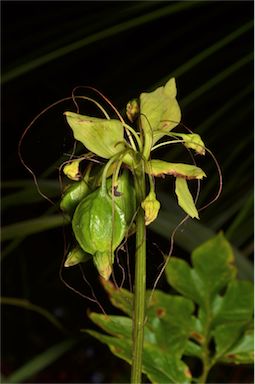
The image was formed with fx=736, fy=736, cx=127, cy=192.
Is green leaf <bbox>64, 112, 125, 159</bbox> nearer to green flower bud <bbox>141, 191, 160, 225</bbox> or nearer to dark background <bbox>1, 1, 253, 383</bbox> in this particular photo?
green flower bud <bbox>141, 191, 160, 225</bbox>

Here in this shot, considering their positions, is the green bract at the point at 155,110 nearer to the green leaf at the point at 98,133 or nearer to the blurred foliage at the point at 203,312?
the green leaf at the point at 98,133

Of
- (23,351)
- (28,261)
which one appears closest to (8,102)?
(28,261)

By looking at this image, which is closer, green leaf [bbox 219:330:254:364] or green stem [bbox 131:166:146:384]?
green stem [bbox 131:166:146:384]

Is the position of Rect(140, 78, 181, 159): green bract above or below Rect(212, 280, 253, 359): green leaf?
above

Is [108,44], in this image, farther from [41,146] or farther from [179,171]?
[179,171]

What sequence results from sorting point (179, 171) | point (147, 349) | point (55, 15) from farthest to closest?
1. point (55, 15)
2. point (147, 349)
3. point (179, 171)

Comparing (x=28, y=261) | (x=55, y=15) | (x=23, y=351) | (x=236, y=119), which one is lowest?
(x=23, y=351)

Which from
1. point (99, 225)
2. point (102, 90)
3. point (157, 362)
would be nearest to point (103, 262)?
point (99, 225)

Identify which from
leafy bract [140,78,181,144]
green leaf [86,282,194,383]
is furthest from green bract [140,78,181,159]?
green leaf [86,282,194,383]

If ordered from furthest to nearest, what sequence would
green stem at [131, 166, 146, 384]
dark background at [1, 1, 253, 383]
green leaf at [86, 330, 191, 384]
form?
dark background at [1, 1, 253, 383] → green leaf at [86, 330, 191, 384] → green stem at [131, 166, 146, 384]
